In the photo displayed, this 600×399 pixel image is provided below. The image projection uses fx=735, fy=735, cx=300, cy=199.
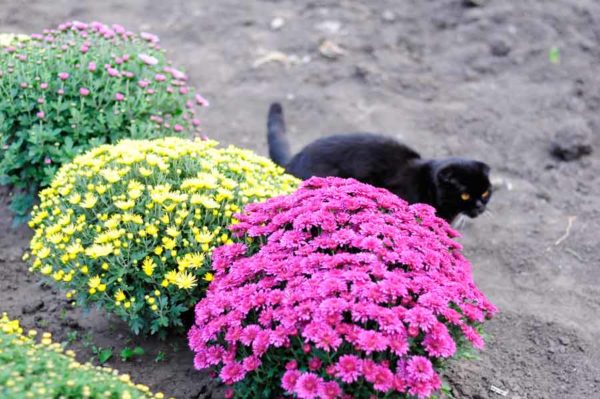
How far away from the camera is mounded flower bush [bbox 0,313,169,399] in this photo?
2.43 metres

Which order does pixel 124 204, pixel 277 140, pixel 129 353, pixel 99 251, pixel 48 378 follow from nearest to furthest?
1. pixel 48 378
2. pixel 99 251
3. pixel 124 204
4. pixel 129 353
5. pixel 277 140

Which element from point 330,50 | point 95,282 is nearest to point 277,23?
point 330,50

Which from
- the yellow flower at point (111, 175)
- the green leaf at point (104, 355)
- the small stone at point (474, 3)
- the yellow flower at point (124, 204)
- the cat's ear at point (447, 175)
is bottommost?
the green leaf at point (104, 355)

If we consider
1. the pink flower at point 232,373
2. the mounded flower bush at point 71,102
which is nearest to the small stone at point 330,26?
the mounded flower bush at point 71,102

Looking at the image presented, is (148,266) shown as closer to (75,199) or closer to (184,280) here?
(184,280)

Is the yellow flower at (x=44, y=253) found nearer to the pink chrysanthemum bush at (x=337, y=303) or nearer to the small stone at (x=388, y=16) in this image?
the pink chrysanthemum bush at (x=337, y=303)

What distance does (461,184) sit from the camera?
482 centimetres

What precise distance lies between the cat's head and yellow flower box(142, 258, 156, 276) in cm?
225

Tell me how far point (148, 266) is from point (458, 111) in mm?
4091

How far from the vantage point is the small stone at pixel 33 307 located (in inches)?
155

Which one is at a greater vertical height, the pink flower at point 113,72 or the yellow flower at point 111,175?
the pink flower at point 113,72

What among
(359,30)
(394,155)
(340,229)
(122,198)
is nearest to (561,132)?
(394,155)

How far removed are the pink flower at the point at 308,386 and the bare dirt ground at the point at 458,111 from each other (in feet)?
2.95

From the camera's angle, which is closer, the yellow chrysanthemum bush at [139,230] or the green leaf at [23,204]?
the yellow chrysanthemum bush at [139,230]
